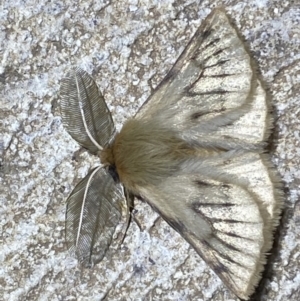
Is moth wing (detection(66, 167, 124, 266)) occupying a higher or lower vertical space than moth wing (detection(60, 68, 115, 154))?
lower

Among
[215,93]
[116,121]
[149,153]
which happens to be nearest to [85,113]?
[116,121]

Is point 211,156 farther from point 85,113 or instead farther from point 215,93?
point 85,113

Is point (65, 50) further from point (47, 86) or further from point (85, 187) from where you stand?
point (85, 187)

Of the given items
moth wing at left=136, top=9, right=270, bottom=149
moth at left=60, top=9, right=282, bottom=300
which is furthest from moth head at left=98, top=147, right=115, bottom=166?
moth wing at left=136, top=9, right=270, bottom=149

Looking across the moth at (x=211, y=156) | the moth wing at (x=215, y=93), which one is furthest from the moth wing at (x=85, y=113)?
the moth wing at (x=215, y=93)

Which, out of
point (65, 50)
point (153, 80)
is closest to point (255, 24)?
point (153, 80)

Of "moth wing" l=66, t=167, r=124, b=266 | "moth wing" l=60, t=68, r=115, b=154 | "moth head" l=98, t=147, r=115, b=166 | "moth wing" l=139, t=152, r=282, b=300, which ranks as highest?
"moth wing" l=60, t=68, r=115, b=154

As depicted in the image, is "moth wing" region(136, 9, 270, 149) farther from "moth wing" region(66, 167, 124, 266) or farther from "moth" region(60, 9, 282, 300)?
"moth wing" region(66, 167, 124, 266)
